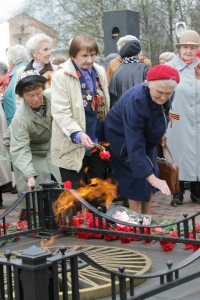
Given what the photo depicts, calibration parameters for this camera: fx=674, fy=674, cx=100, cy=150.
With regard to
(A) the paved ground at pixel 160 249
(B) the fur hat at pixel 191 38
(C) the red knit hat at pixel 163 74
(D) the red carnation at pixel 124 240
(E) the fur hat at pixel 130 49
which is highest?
(B) the fur hat at pixel 191 38

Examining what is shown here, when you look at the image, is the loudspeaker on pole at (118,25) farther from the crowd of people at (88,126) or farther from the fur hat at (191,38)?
the crowd of people at (88,126)

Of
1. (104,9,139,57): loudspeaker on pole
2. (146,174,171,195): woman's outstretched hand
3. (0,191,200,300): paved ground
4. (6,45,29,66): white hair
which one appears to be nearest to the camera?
(0,191,200,300): paved ground

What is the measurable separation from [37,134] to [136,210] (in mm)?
1090

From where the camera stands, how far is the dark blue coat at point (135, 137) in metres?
4.98

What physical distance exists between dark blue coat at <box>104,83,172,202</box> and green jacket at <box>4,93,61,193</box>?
64 centimetres

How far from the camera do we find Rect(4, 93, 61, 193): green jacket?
5.61 m

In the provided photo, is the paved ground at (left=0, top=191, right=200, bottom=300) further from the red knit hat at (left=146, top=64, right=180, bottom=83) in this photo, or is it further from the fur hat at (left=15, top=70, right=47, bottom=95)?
the fur hat at (left=15, top=70, right=47, bottom=95)

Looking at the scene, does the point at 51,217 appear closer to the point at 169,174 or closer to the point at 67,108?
the point at 67,108

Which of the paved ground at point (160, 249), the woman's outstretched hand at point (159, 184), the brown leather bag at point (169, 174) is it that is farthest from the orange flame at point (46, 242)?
the brown leather bag at point (169, 174)

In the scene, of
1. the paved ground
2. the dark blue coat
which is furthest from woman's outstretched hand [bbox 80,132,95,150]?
the paved ground

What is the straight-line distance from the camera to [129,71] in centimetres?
746

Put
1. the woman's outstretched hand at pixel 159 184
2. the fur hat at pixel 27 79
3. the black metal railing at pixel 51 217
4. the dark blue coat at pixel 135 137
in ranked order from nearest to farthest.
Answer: the black metal railing at pixel 51 217 → the woman's outstretched hand at pixel 159 184 → the dark blue coat at pixel 135 137 → the fur hat at pixel 27 79

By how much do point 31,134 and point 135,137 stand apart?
120 centimetres

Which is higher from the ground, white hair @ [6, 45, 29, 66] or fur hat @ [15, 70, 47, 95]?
white hair @ [6, 45, 29, 66]
